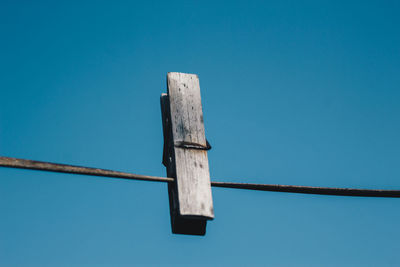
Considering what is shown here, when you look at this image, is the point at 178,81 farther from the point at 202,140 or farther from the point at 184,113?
the point at 202,140

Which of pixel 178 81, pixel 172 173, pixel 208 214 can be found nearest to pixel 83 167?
pixel 172 173

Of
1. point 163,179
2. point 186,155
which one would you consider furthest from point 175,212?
point 186,155

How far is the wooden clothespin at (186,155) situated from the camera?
2.25 m

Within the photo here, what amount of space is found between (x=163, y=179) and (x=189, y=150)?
0.22 metres

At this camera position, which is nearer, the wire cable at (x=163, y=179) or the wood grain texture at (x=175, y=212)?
the wire cable at (x=163, y=179)

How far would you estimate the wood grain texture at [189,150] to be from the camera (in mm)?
2246

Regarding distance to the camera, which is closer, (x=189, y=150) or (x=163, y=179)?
(x=163, y=179)

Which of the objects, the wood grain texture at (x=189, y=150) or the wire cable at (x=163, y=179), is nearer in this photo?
the wire cable at (x=163, y=179)

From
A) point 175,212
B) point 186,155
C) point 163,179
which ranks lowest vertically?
point 175,212

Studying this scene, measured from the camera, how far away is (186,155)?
7.85 feet

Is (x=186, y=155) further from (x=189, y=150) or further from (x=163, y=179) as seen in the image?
(x=163, y=179)

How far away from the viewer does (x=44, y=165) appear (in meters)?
2.05

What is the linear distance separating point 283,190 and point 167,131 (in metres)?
0.73

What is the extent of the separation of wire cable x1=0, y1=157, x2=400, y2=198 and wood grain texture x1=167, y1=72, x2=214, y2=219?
0.09 m
